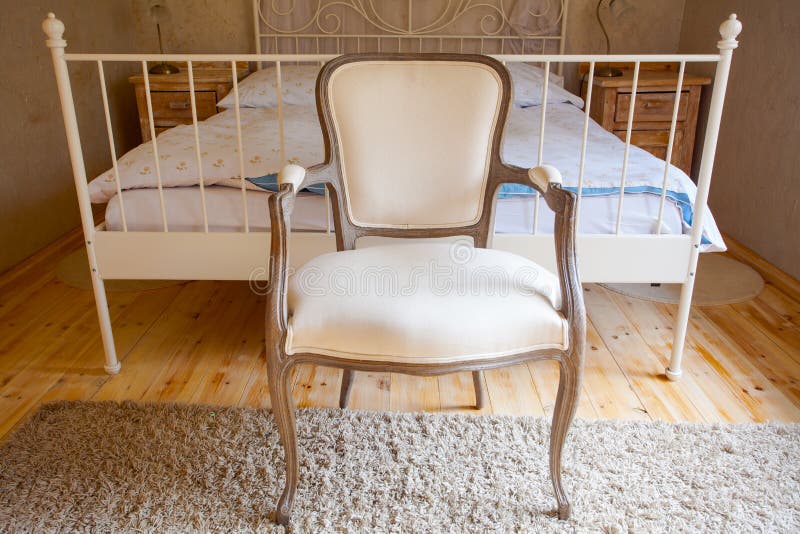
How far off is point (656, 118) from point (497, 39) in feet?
3.16

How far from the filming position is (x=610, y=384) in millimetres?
1883

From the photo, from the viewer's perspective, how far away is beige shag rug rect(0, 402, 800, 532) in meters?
1.36

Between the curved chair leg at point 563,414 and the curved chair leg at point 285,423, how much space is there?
55 cm

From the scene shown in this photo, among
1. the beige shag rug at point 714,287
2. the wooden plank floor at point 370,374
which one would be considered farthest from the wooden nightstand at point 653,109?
the wooden plank floor at point 370,374

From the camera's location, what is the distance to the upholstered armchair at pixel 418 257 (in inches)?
48.3

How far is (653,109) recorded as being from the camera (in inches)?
123

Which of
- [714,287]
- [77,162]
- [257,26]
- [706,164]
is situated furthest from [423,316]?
[257,26]

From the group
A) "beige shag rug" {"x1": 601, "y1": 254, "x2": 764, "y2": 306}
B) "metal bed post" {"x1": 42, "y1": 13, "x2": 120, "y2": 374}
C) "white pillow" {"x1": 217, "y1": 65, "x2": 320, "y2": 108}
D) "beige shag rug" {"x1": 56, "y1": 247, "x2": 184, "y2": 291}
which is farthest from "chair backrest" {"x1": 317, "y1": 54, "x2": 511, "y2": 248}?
"white pillow" {"x1": 217, "y1": 65, "x2": 320, "y2": 108}

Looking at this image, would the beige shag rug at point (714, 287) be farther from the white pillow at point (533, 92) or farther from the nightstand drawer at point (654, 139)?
the white pillow at point (533, 92)

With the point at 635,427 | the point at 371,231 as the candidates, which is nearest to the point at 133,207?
the point at 371,231

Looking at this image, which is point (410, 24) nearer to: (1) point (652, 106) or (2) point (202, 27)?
(2) point (202, 27)

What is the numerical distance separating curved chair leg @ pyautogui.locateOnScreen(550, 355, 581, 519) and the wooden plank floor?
39 centimetres

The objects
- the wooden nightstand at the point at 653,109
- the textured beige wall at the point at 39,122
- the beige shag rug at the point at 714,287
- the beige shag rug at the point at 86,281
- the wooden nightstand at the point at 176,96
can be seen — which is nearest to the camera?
the beige shag rug at the point at 714,287

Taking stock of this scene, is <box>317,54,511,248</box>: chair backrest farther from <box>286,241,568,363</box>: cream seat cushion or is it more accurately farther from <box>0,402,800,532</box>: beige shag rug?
<box>0,402,800,532</box>: beige shag rug
